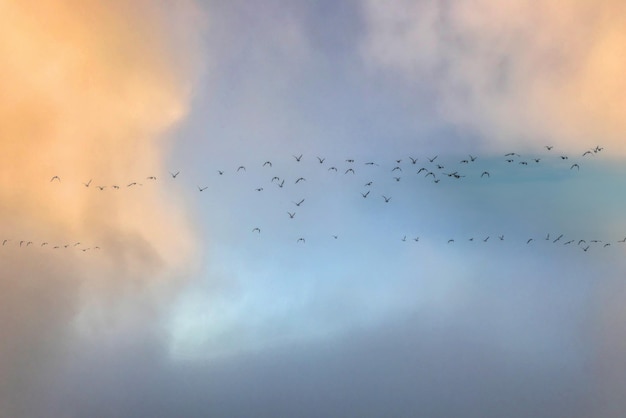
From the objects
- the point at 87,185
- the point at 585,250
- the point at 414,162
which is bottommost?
the point at 585,250

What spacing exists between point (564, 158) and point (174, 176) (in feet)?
207

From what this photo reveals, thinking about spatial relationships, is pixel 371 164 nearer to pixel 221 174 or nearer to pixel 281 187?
pixel 281 187

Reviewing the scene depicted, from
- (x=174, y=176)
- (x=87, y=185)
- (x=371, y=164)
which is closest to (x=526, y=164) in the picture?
(x=371, y=164)

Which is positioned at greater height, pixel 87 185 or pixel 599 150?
pixel 87 185

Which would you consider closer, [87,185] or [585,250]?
[87,185]

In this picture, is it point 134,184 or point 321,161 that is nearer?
point 321,161

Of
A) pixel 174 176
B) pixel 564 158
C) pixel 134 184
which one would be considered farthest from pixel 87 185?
pixel 564 158

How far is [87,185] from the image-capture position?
86938mm

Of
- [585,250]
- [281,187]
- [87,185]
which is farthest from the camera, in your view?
[585,250]

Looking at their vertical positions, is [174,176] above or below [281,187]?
above

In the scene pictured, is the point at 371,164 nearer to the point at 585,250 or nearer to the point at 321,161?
the point at 321,161

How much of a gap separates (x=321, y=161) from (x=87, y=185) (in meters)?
40.5

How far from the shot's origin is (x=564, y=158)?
8225cm

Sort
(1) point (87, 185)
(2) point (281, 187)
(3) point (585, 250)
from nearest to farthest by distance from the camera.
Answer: (2) point (281, 187) → (1) point (87, 185) → (3) point (585, 250)
